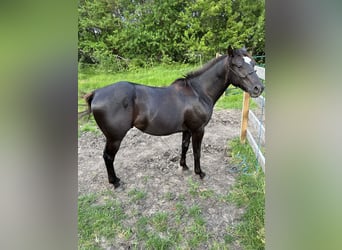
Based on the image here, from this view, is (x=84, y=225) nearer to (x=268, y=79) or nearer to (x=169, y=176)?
(x=169, y=176)

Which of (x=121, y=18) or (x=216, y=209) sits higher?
(x=121, y=18)

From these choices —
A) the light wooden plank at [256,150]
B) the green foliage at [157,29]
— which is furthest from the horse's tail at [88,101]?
the light wooden plank at [256,150]

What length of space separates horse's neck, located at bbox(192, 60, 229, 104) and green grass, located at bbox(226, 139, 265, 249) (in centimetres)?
22

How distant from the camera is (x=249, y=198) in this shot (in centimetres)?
94

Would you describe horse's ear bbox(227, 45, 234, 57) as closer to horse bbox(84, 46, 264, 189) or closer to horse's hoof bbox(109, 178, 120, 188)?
horse bbox(84, 46, 264, 189)

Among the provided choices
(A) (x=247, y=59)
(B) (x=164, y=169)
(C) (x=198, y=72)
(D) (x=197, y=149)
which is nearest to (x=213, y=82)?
(C) (x=198, y=72)

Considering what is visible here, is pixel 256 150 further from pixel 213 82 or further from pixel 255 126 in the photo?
pixel 213 82

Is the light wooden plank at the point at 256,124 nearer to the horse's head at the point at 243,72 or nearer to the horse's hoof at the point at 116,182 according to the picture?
the horse's head at the point at 243,72

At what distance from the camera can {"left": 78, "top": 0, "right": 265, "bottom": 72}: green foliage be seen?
0.92m

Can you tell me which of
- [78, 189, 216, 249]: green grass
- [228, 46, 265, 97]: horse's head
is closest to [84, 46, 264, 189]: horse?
[228, 46, 265, 97]: horse's head
